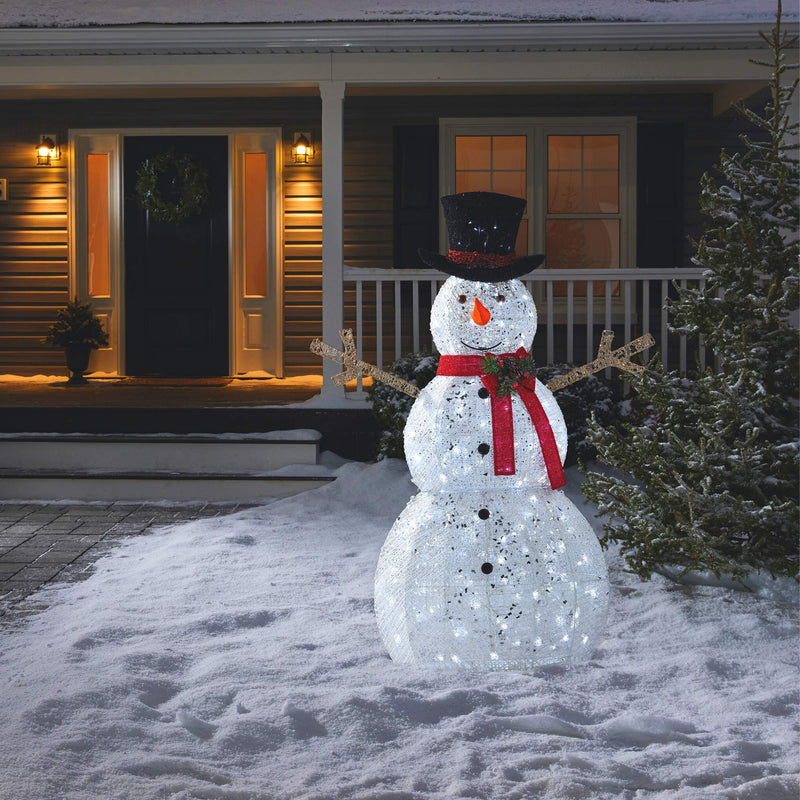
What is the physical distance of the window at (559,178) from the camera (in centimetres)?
986

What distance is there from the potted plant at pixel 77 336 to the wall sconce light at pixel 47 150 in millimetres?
1470

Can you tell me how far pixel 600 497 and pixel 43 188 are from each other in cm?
773

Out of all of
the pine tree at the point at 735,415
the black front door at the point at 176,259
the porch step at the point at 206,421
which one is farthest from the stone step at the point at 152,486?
the black front door at the point at 176,259

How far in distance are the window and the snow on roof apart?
218 cm

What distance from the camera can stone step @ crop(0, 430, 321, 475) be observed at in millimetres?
7453

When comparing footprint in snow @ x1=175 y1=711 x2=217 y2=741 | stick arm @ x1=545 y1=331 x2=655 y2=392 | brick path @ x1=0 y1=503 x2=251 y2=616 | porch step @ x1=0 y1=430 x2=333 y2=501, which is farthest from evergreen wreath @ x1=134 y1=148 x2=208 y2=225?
footprint in snow @ x1=175 y1=711 x2=217 y2=741

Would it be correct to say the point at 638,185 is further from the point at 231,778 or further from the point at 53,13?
the point at 231,778

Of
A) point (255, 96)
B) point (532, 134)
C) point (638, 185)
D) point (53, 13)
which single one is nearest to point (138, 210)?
point (255, 96)

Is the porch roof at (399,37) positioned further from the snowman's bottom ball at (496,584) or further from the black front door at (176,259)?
the snowman's bottom ball at (496,584)

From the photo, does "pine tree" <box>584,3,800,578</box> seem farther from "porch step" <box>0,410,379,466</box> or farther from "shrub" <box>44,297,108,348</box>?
"shrub" <box>44,297,108,348</box>

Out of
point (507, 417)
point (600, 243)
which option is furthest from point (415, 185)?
point (507, 417)

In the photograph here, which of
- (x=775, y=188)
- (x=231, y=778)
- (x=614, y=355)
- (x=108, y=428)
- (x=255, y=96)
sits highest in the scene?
(x=255, y=96)

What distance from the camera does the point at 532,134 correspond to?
988 centimetres

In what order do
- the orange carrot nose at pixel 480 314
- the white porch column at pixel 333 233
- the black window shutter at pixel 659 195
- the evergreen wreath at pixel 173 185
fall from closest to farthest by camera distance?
1. the orange carrot nose at pixel 480 314
2. the white porch column at pixel 333 233
3. the black window shutter at pixel 659 195
4. the evergreen wreath at pixel 173 185
